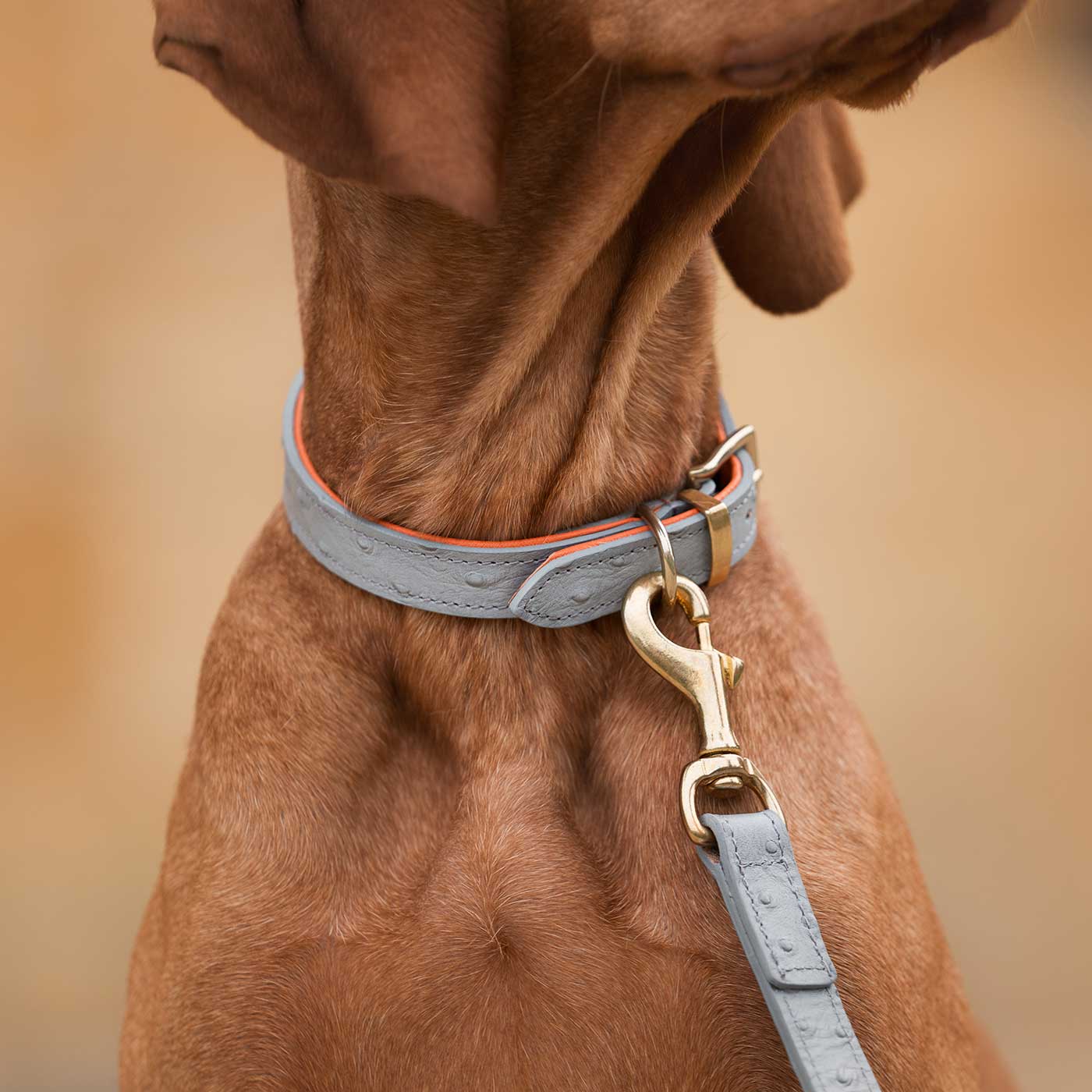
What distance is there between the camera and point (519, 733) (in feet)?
4.15

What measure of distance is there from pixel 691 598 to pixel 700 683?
8 centimetres

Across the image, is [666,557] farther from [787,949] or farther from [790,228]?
[790,228]

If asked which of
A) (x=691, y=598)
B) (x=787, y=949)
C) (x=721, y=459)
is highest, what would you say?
(x=721, y=459)

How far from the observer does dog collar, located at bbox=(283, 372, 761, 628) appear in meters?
1.23

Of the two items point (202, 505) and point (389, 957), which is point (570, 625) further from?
point (202, 505)

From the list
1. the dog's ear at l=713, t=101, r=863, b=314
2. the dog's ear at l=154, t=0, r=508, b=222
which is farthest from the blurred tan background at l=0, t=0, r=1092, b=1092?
the dog's ear at l=154, t=0, r=508, b=222

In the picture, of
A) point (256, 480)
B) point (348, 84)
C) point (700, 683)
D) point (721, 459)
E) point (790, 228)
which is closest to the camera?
point (348, 84)

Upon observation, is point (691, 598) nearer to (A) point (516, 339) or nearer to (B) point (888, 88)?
(A) point (516, 339)

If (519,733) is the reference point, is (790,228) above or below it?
above

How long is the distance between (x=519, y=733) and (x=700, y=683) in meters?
0.17

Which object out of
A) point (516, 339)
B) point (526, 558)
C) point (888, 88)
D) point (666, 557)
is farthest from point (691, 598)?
point (888, 88)

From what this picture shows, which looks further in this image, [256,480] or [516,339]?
[256,480]

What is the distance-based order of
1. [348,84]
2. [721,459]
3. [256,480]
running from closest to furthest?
[348,84] < [721,459] < [256,480]

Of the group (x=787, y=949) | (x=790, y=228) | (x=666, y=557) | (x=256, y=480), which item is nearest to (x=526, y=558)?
(x=666, y=557)
